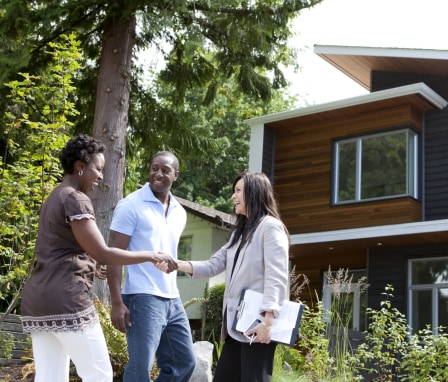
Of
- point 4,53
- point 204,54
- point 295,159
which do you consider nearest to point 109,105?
point 4,53

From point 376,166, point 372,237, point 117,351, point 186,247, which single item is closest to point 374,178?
point 376,166

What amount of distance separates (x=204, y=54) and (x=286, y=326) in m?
9.85

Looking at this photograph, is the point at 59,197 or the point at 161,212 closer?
the point at 59,197

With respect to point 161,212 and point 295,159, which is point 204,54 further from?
point 161,212

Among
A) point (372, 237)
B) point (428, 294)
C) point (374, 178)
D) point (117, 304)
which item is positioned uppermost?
point (374, 178)

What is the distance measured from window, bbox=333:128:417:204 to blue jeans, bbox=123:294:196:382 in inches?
416

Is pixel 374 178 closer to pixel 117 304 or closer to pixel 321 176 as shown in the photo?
pixel 321 176

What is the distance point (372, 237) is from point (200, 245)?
11449 mm

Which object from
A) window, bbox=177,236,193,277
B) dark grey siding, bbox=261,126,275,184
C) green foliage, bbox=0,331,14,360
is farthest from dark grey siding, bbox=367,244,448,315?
window, bbox=177,236,193,277

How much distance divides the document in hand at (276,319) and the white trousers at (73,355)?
0.78m

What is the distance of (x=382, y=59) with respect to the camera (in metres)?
16.2

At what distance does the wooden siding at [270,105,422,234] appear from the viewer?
14925 mm

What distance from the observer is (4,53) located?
11.1 meters

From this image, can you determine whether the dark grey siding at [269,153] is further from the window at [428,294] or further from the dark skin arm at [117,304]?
the dark skin arm at [117,304]
